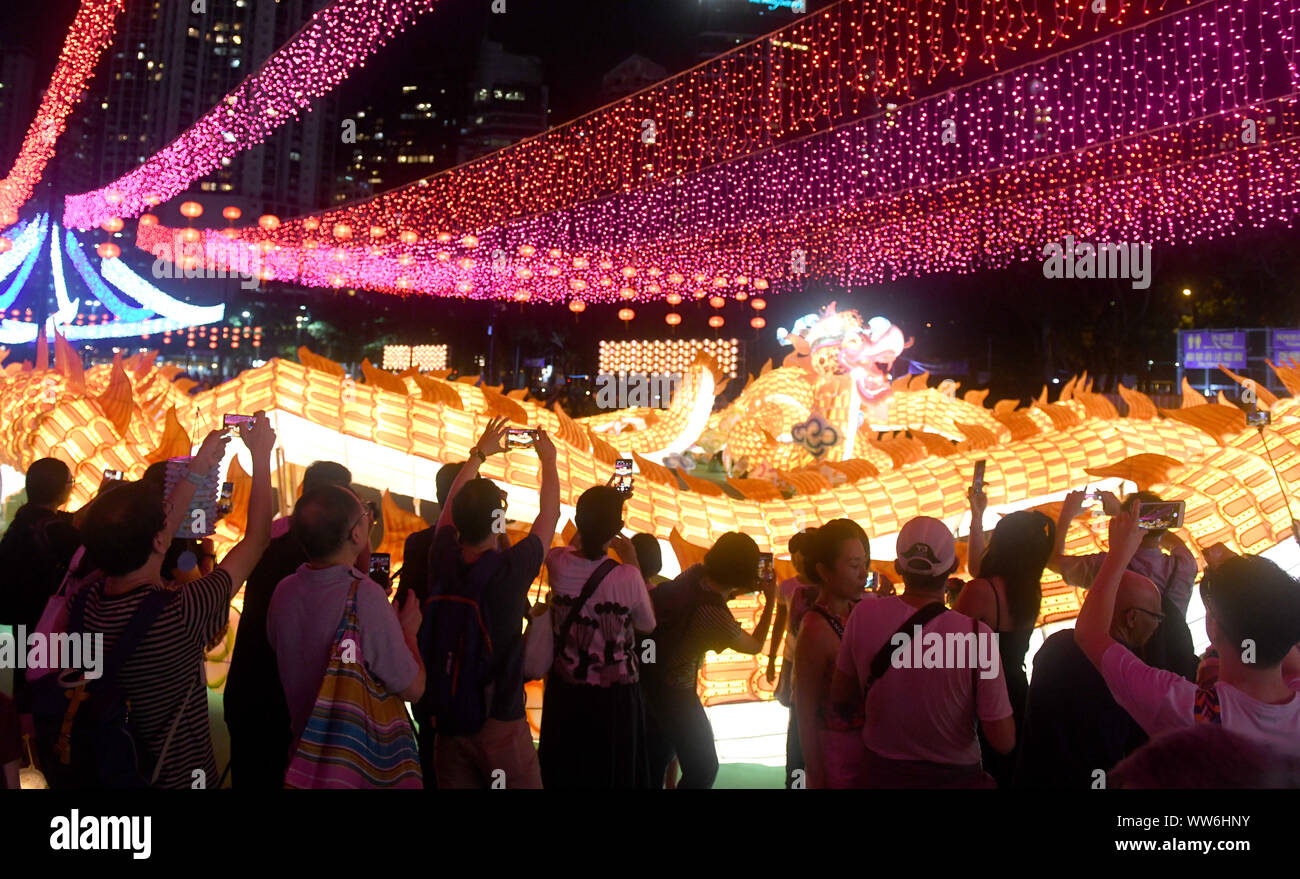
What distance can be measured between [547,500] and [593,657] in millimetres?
455

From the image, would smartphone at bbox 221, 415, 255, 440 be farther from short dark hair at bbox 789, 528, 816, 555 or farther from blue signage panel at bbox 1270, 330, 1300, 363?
blue signage panel at bbox 1270, 330, 1300, 363

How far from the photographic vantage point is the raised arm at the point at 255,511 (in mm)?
2078

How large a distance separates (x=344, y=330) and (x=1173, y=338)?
2980cm

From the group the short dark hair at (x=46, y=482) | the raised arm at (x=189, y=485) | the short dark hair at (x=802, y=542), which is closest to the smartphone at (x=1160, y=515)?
the short dark hair at (x=802, y=542)

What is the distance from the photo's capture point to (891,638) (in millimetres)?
2090

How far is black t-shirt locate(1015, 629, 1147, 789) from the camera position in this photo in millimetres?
2201

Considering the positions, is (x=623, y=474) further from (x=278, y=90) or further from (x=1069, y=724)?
(x=278, y=90)

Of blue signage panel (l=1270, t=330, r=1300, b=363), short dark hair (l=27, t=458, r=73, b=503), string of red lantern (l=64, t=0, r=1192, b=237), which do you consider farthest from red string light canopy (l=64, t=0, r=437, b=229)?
blue signage panel (l=1270, t=330, r=1300, b=363)

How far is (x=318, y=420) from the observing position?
14.0 feet

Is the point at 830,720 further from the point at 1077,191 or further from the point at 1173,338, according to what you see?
the point at 1173,338

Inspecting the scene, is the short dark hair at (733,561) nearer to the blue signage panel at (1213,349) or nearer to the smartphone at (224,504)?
the smartphone at (224,504)

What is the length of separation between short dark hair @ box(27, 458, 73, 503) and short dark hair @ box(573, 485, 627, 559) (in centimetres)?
225

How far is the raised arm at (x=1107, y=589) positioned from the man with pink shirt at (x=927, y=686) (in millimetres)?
210

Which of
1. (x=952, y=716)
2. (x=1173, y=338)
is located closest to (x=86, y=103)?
(x=952, y=716)
